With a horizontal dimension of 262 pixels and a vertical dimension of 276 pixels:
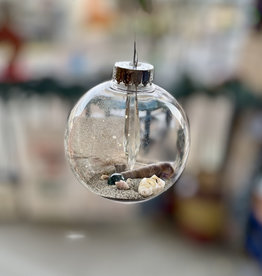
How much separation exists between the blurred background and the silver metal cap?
164 centimetres

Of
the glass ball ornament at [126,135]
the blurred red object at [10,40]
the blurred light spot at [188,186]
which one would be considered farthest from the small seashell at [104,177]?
the blurred light spot at [188,186]

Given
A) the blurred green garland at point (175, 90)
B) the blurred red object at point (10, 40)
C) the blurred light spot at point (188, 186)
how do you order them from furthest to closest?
1. the blurred light spot at point (188, 186)
2. the blurred red object at point (10, 40)
3. the blurred green garland at point (175, 90)

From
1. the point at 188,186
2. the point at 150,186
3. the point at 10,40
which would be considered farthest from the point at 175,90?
the point at 150,186

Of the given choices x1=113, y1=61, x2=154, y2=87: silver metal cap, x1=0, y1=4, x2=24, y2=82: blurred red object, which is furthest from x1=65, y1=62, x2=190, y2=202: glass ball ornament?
x1=0, y1=4, x2=24, y2=82: blurred red object

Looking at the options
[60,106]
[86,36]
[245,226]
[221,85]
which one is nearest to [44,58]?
[86,36]

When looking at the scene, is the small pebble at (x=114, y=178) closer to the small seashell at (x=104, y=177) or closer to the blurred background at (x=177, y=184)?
the small seashell at (x=104, y=177)

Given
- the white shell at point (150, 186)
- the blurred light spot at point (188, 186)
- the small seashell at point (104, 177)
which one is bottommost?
the blurred light spot at point (188, 186)

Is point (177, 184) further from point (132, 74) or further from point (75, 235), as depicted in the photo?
point (132, 74)

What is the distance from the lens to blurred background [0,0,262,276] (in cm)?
236

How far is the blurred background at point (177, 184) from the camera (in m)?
2.36

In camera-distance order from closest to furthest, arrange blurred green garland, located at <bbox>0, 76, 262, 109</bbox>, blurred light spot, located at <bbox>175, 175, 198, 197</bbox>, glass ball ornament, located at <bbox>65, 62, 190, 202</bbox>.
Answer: glass ball ornament, located at <bbox>65, 62, 190, 202</bbox> < blurred green garland, located at <bbox>0, 76, 262, 109</bbox> < blurred light spot, located at <bbox>175, 175, 198, 197</bbox>

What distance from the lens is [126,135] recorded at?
0.67m

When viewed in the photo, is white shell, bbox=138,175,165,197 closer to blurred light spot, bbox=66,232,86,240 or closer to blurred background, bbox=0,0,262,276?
blurred background, bbox=0,0,262,276

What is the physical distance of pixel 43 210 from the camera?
2658 millimetres
